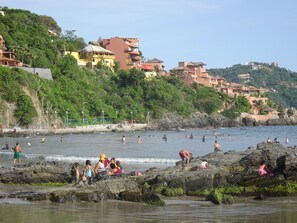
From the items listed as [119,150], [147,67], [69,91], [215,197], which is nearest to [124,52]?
[147,67]

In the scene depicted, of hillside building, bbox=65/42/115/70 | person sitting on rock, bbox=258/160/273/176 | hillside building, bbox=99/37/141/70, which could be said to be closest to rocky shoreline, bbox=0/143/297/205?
person sitting on rock, bbox=258/160/273/176

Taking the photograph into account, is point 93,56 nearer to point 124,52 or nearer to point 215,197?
point 124,52

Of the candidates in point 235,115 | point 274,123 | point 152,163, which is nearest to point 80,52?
point 235,115

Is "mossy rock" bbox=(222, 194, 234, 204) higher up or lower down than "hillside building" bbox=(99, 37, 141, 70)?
lower down

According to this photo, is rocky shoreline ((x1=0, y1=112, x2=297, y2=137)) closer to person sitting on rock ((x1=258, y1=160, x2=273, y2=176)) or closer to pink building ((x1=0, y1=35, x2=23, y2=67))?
pink building ((x1=0, y1=35, x2=23, y2=67))

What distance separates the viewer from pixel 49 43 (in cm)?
11712

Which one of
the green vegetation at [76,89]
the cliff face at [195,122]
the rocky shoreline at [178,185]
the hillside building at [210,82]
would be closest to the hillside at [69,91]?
the green vegetation at [76,89]

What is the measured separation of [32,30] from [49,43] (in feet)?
22.8

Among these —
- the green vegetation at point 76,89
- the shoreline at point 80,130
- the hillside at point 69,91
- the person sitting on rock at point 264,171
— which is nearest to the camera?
the person sitting on rock at point 264,171

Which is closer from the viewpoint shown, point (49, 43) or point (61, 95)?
point (61, 95)

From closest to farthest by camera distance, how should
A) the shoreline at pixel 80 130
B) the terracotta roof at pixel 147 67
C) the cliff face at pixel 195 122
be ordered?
the shoreline at pixel 80 130, the cliff face at pixel 195 122, the terracotta roof at pixel 147 67

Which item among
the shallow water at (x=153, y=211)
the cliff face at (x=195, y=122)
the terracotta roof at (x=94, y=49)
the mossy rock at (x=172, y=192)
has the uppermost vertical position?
the terracotta roof at (x=94, y=49)

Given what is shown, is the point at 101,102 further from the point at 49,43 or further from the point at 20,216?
the point at 20,216

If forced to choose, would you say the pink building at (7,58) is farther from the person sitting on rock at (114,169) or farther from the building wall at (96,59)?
the person sitting on rock at (114,169)
